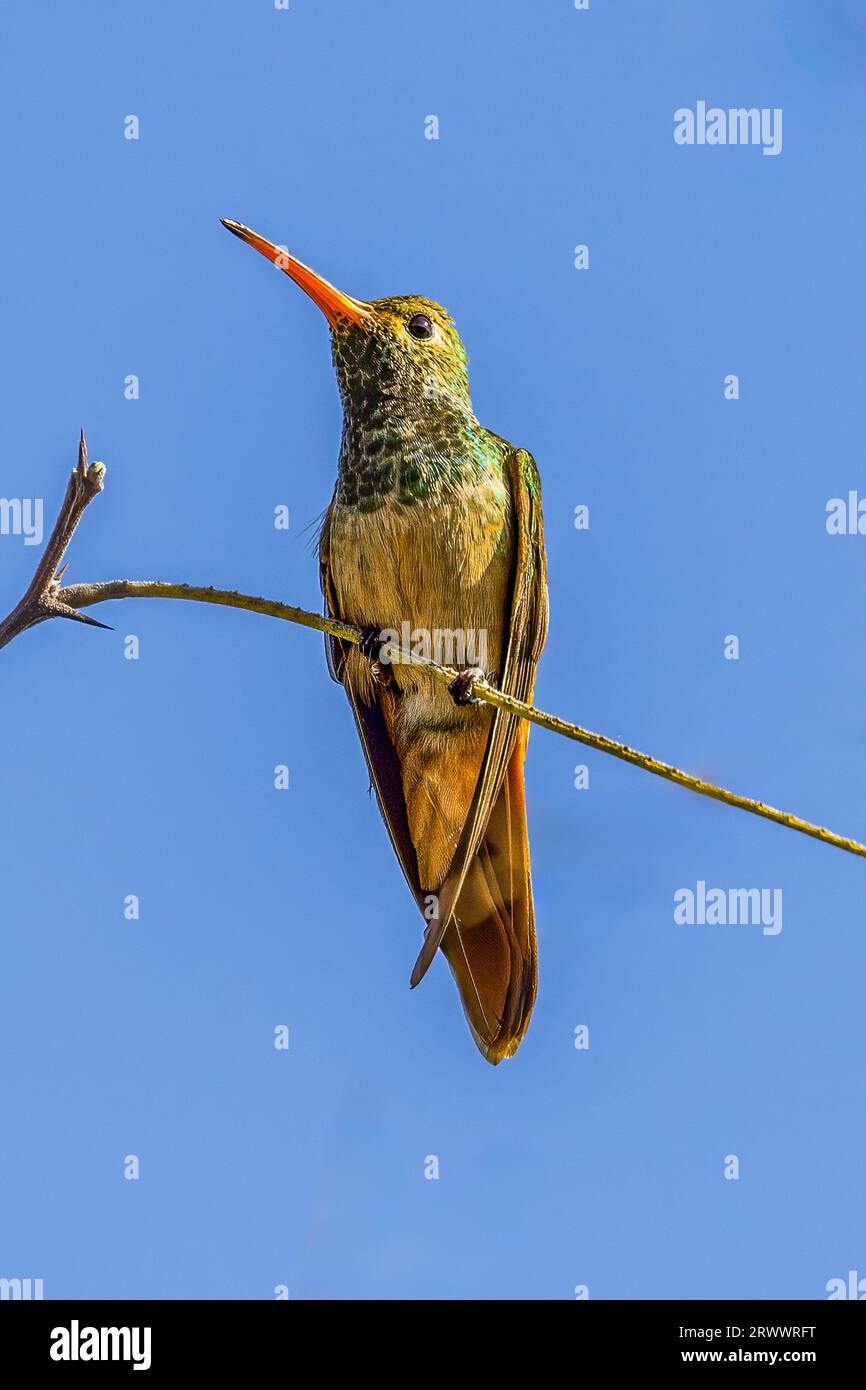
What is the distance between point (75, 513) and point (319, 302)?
13.0 ft

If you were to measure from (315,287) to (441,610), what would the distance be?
158 centimetres

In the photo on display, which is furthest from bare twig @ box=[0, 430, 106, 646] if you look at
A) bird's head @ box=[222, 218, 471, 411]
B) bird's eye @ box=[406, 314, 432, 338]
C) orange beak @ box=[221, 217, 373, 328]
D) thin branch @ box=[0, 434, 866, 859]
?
bird's eye @ box=[406, 314, 432, 338]

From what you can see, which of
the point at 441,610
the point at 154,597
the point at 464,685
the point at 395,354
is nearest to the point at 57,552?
the point at 154,597

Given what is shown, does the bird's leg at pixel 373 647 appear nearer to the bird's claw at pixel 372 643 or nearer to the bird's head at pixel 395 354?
the bird's claw at pixel 372 643

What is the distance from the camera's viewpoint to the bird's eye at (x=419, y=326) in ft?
24.4

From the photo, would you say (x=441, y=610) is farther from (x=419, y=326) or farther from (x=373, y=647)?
(x=419, y=326)

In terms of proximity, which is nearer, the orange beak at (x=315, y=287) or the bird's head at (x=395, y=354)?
the orange beak at (x=315, y=287)

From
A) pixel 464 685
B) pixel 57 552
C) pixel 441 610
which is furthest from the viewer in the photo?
pixel 441 610

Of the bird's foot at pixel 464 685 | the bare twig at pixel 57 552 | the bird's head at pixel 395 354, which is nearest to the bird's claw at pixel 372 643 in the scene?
the bird's foot at pixel 464 685

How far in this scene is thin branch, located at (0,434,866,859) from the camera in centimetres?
325

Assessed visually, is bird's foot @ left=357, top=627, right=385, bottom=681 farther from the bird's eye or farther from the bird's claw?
the bird's eye

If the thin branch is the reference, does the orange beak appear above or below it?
above

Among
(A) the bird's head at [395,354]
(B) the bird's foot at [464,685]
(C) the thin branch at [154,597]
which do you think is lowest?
(C) the thin branch at [154,597]

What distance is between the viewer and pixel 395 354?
23.9ft
